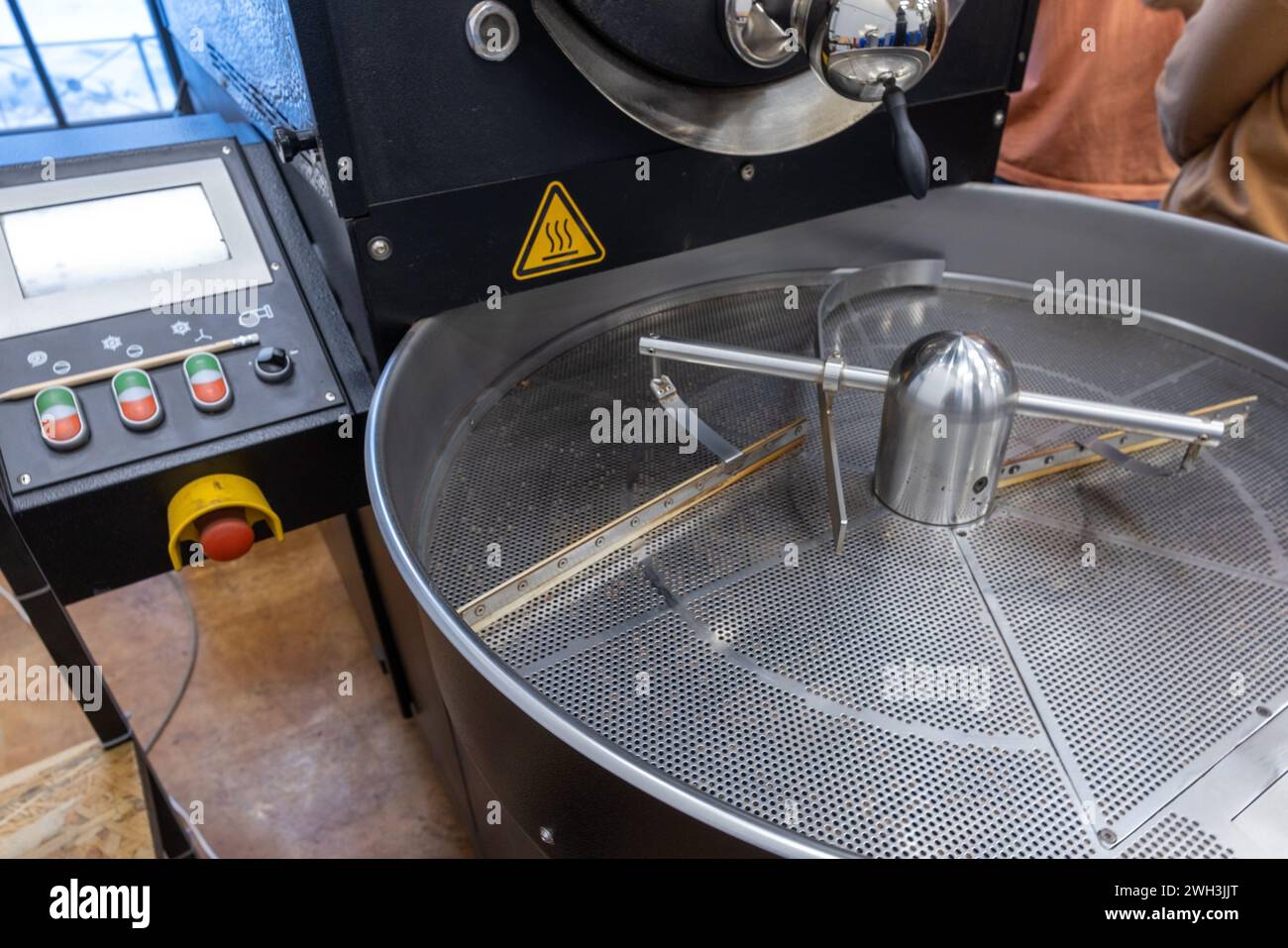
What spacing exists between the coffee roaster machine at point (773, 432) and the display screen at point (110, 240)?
0.07 m

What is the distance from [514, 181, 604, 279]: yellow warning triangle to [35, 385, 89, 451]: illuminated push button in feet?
1.25

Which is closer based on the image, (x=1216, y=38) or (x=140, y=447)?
(x=140, y=447)

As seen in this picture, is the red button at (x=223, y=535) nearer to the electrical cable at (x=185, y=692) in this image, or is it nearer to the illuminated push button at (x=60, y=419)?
the illuminated push button at (x=60, y=419)

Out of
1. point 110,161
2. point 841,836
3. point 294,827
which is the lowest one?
point 294,827

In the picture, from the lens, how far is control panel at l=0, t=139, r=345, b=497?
0.77m

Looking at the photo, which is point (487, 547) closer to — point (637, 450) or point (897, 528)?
point (637, 450)

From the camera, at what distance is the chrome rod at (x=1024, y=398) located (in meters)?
0.69

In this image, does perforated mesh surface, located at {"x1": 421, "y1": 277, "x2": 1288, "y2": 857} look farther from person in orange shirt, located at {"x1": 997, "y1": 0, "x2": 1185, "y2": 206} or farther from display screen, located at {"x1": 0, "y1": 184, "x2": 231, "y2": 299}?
person in orange shirt, located at {"x1": 997, "y1": 0, "x2": 1185, "y2": 206}

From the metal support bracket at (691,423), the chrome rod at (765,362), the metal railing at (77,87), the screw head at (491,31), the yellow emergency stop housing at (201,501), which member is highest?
the screw head at (491,31)

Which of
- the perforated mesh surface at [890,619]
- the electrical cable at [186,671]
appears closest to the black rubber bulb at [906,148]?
the perforated mesh surface at [890,619]

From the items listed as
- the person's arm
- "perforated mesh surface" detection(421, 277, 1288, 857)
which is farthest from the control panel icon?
the person's arm

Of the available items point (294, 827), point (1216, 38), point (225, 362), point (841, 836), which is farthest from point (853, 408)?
point (294, 827)

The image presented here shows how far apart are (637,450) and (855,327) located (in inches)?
12.2

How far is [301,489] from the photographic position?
84cm
